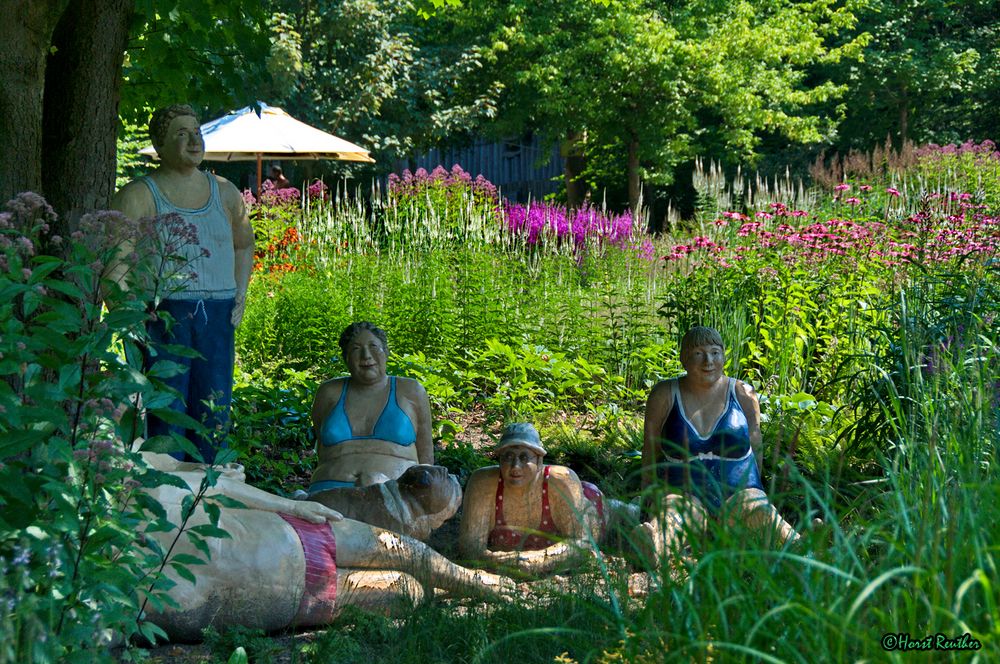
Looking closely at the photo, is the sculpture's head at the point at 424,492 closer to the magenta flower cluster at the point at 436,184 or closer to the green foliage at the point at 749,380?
the green foliage at the point at 749,380

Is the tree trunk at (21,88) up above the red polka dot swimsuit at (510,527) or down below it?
above

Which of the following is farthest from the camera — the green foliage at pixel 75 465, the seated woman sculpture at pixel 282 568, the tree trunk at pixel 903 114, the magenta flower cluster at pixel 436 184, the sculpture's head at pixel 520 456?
the tree trunk at pixel 903 114

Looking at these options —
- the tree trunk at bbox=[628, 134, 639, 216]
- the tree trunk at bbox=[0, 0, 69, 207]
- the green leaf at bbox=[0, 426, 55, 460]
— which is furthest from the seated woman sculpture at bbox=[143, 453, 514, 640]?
the tree trunk at bbox=[628, 134, 639, 216]

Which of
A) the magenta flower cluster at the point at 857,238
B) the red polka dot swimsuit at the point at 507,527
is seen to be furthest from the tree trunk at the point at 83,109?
the magenta flower cluster at the point at 857,238

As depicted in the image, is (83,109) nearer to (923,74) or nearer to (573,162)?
(573,162)

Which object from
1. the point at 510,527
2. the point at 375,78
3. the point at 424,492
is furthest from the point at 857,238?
the point at 375,78

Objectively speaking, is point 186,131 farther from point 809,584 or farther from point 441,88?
point 441,88

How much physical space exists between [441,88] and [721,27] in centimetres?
585

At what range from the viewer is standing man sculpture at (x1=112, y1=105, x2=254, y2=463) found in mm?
5602

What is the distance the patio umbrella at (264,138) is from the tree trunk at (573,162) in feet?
32.8

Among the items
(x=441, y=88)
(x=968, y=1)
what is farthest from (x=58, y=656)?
(x=968, y=1)

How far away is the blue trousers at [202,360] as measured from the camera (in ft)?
18.5

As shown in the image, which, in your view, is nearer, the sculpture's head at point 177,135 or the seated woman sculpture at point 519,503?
the seated woman sculpture at point 519,503

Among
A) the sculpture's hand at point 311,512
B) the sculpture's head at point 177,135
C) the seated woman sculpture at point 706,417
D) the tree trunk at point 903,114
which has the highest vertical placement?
the tree trunk at point 903,114
